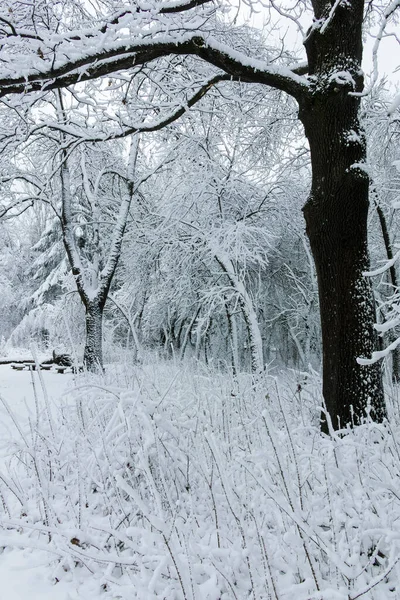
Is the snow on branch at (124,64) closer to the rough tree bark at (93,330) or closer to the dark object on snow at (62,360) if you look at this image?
the rough tree bark at (93,330)

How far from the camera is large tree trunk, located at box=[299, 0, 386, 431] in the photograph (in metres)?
3.99

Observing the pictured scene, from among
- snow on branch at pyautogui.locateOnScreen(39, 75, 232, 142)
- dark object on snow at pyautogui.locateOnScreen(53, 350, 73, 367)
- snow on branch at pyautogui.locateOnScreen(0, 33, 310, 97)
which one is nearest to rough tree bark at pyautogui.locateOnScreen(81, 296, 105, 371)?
dark object on snow at pyautogui.locateOnScreen(53, 350, 73, 367)

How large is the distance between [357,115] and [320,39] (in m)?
0.94

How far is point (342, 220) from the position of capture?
13.6ft

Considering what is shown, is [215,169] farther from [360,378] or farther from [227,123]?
[360,378]

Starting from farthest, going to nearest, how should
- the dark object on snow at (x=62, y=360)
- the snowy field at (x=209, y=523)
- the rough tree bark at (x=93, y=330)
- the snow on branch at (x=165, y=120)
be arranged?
the dark object on snow at (x=62, y=360)
the rough tree bark at (x=93, y=330)
the snow on branch at (x=165, y=120)
the snowy field at (x=209, y=523)

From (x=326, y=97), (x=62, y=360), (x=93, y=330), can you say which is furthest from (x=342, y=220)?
(x=62, y=360)

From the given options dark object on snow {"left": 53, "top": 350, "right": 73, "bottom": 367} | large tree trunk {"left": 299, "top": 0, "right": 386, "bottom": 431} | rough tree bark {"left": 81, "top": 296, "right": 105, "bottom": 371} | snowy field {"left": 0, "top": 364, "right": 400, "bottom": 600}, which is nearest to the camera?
snowy field {"left": 0, "top": 364, "right": 400, "bottom": 600}

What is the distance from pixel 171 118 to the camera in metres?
5.55

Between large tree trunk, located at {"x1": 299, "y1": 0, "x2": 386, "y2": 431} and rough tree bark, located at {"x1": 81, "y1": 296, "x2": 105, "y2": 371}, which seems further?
rough tree bark, located at {"x1": 81, "y1": 296, "x2": 105, "y2": 371}

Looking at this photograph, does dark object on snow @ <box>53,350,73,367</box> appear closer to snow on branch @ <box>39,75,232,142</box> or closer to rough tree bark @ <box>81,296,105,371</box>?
rough tree bark @ <box>81,296,105,371</box>

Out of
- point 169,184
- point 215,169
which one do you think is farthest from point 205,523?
point 169,184

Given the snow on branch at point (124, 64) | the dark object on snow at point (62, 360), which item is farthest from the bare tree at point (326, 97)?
the dark object on snow at point (62, 360)

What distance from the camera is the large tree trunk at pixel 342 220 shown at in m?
3.99
